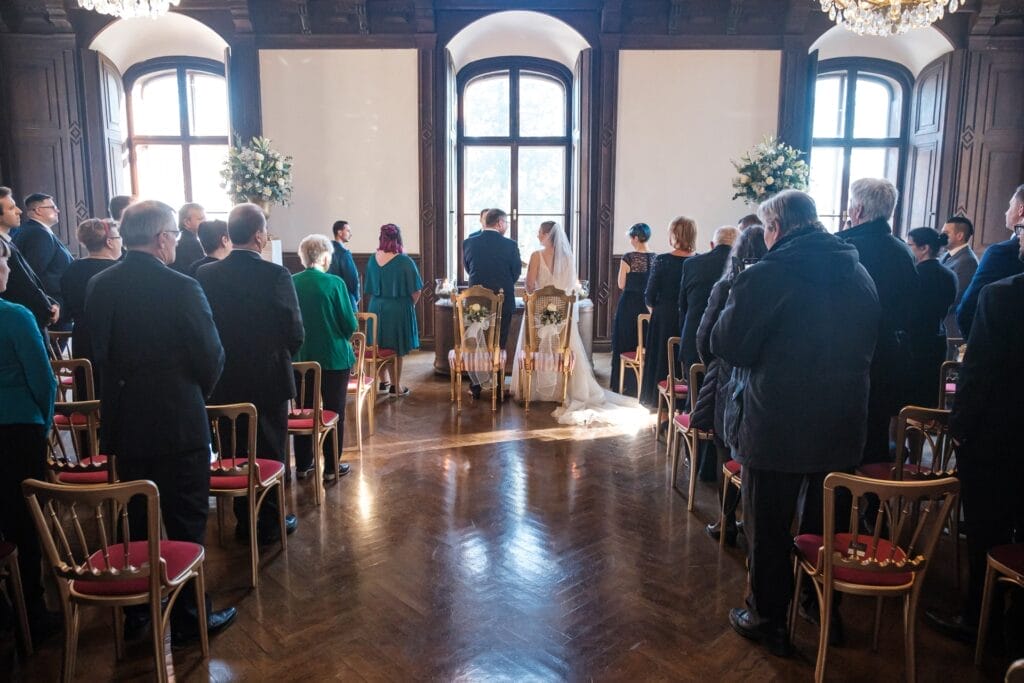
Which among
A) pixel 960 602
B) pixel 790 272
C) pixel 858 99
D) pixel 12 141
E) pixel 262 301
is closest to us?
pixel 790 272

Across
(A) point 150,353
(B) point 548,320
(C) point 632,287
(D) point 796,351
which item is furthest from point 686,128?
(A) point 150,353

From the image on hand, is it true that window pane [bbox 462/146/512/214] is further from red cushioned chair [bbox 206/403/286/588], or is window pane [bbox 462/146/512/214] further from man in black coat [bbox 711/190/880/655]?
man in black coat [bbox 711/190/880/655]

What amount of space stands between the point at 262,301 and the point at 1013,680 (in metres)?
3.17

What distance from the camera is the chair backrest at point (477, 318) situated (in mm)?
6293

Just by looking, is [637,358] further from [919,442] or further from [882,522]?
[882,522]

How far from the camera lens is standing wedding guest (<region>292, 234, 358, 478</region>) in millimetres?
4422

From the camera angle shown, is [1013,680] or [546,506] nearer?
[1013,680]

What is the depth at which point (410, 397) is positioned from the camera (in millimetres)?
6871

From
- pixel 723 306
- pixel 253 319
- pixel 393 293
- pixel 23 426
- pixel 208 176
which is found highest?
pixel 208 176

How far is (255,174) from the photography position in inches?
333

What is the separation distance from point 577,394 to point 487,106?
5.33 meters

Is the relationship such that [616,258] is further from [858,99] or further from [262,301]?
[262,301]

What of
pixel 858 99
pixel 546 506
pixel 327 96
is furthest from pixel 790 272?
pixel 858 99

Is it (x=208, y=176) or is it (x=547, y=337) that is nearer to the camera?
(x=547, y=337)
